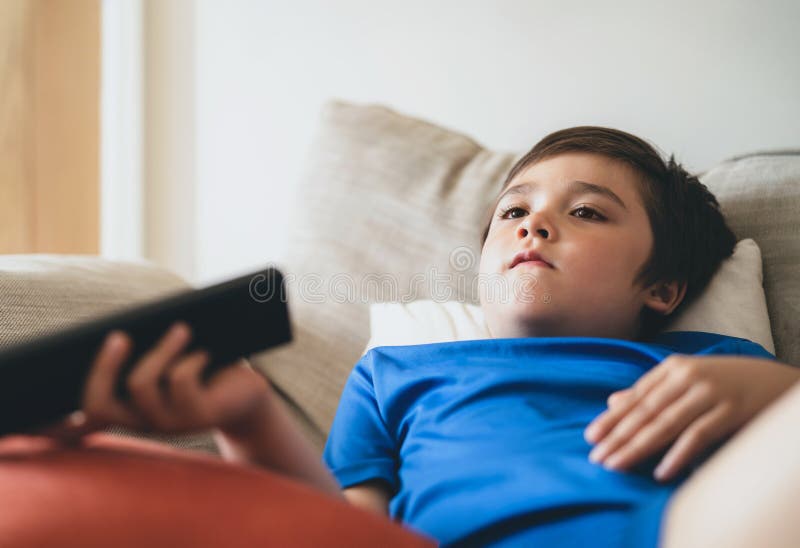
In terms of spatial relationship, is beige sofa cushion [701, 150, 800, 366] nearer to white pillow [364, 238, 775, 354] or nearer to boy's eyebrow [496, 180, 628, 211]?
white pillow [364, 238, 775, 354]

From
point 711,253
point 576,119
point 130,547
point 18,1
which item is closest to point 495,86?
point 576,119

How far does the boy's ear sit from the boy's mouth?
0.59ft

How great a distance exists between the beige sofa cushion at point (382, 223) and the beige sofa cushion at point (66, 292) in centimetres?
22

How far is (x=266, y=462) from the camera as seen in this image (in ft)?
2.00

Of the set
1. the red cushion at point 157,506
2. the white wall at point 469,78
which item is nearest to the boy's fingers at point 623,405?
the red cushion at point 157,506

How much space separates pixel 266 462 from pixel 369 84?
4.14ft

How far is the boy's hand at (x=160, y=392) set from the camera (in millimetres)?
463

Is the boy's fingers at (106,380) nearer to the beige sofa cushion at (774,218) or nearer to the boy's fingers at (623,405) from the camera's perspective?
the boy's fingers at (623,405)

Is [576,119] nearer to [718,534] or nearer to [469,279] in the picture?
[469,279]

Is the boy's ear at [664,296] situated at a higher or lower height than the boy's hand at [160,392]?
lower

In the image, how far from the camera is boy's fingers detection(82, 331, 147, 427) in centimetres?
46

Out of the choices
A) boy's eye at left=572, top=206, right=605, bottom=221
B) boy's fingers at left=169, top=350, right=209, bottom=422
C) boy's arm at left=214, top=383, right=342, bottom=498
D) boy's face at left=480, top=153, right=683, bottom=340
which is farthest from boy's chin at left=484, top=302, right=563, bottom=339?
boy's fingers at left=169, top=350, right=209, bottom=422

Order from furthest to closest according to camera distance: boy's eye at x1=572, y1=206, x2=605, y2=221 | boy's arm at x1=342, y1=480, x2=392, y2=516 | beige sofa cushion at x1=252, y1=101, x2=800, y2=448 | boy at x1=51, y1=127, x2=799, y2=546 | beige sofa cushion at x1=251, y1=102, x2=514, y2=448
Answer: beige sofa cushion at x1=251, y1=102, x2=514, y2=448, beige sofa cushion at x1=252, y1=101, x2=800, y2=448, boy's eye at x1=572, y1=206, x2=605, y2=221, boy's arm at x1=342, y1=480, x2=392, y2=516, boy at x1=51, y1=127, x2=799, y2=546

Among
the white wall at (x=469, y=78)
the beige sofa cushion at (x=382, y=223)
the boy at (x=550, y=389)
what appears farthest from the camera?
the white wall at (x=469, y=78)
